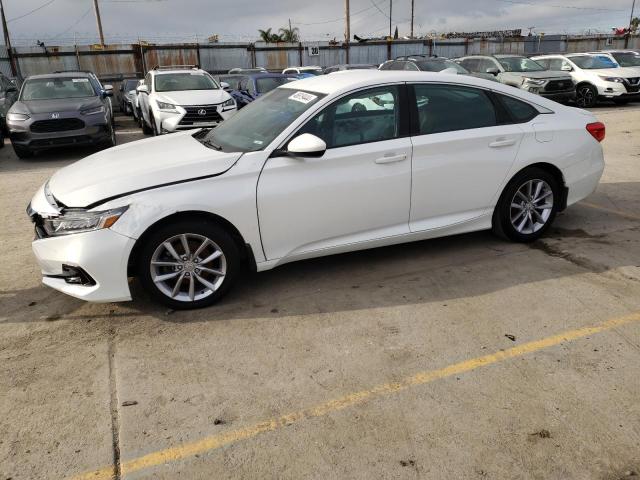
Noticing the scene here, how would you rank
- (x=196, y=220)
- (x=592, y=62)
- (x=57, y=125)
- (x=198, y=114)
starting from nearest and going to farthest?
(x=196, y=220) < (x=57, y=125) < (x=198, y=114) < (x=592, y=62)

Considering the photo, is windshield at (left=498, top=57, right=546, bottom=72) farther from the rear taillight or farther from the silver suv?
the rear taillight

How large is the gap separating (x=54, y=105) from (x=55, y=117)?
1.30 feet

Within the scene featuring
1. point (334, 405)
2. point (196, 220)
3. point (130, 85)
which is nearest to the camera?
point (334, 405)

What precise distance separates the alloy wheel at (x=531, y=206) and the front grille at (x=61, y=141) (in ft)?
28.5

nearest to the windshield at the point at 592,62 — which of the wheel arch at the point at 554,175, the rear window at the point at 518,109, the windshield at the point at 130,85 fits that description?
the wheel arch at the point at 554,175

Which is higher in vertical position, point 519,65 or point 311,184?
point 519,65

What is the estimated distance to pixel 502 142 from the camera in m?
4.73

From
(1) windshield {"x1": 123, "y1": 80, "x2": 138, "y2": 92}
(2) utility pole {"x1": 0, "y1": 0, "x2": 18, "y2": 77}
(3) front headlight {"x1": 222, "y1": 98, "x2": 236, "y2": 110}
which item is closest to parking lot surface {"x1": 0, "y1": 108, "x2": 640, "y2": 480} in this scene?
(3) front headlight {"x1": 222, "y1": 98, "x2": 236, "y2": 110}

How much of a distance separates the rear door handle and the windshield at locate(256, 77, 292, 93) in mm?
9905

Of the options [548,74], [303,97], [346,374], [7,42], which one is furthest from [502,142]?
[7,42]

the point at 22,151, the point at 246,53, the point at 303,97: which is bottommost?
the point at 22,151

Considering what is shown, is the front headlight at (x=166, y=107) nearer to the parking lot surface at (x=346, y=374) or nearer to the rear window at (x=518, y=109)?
the parking lot surface at (x=346, y=374)

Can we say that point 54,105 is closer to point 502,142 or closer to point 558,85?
point 502,142

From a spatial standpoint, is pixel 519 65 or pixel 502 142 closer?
pixel 502 142
